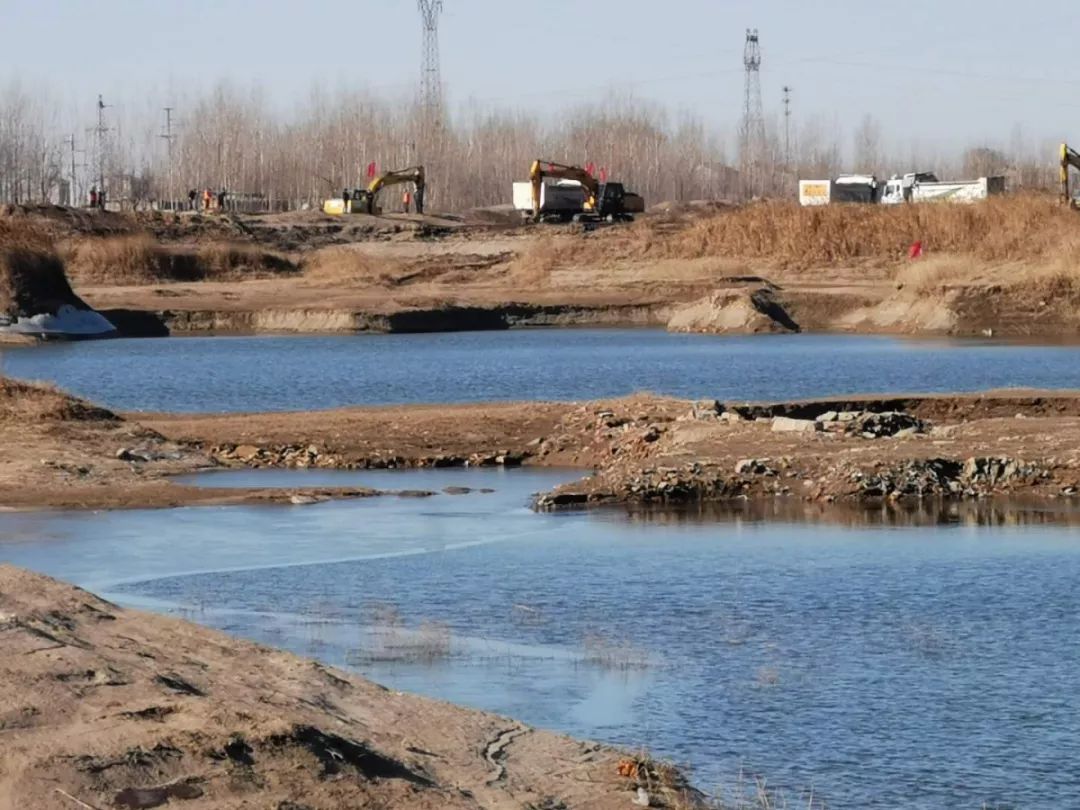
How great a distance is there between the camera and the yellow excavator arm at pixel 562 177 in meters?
97.0

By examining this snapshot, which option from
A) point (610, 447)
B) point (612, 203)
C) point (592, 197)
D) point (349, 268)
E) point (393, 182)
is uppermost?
point (393, 182)

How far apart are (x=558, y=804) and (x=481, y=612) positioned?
651 centimetres

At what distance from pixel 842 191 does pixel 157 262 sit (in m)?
56.4

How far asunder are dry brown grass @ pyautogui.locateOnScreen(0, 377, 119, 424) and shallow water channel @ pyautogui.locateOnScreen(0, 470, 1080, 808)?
6100mm

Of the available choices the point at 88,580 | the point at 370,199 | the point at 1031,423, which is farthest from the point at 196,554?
the point at 370,199

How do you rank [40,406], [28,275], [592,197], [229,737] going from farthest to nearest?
[592,197], [28,275], [40,406], [229,737]

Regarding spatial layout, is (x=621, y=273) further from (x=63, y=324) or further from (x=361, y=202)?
(x=361, y=202)

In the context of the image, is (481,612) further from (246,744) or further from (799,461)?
(799,461)

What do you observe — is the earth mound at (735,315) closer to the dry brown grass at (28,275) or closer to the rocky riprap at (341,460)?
the dry brown grass at (28,275)

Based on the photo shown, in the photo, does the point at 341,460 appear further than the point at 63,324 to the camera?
No

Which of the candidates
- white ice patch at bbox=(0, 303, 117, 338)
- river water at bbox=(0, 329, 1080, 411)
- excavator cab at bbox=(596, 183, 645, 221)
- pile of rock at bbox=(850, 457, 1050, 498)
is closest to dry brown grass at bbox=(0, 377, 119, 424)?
river water at bbox=(0, 329, 1080, 411)

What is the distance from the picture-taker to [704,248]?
83250mm

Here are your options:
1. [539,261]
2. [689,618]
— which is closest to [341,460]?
[689,618]

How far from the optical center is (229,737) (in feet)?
30.3
